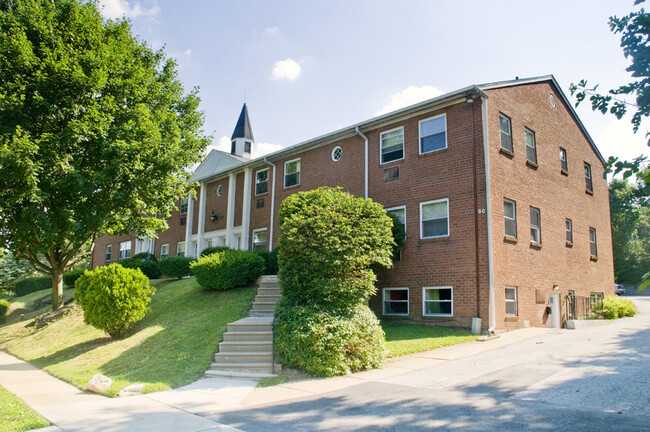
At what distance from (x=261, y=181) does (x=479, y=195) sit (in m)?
11.1

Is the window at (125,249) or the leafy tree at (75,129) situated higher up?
the leafy tree at (75,129)

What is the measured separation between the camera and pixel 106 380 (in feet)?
27.1

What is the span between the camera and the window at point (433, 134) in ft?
48.3

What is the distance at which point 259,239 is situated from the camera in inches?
835

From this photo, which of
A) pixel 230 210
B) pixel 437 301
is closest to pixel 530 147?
pixel 437 301

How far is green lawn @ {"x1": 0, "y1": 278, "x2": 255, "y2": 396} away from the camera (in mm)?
9281

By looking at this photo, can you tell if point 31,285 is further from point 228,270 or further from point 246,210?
point 228,270

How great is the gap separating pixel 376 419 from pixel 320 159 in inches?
535

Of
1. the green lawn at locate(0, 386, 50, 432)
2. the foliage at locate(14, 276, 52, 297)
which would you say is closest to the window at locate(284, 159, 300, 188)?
the green lawn at locate(0, 386, 50, 432)

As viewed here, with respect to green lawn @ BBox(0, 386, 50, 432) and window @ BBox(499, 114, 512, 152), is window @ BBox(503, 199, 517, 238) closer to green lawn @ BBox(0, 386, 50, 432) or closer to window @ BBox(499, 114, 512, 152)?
window @ BBox(499, 114, 512, 152)

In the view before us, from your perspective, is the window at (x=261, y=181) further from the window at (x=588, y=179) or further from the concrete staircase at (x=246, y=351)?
the window at (x=588, y=179)

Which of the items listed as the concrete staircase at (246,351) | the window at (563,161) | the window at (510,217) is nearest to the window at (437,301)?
the window at (510,217)

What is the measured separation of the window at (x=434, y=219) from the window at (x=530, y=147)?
413 cm

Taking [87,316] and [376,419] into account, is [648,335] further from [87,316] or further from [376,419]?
[87,316]
